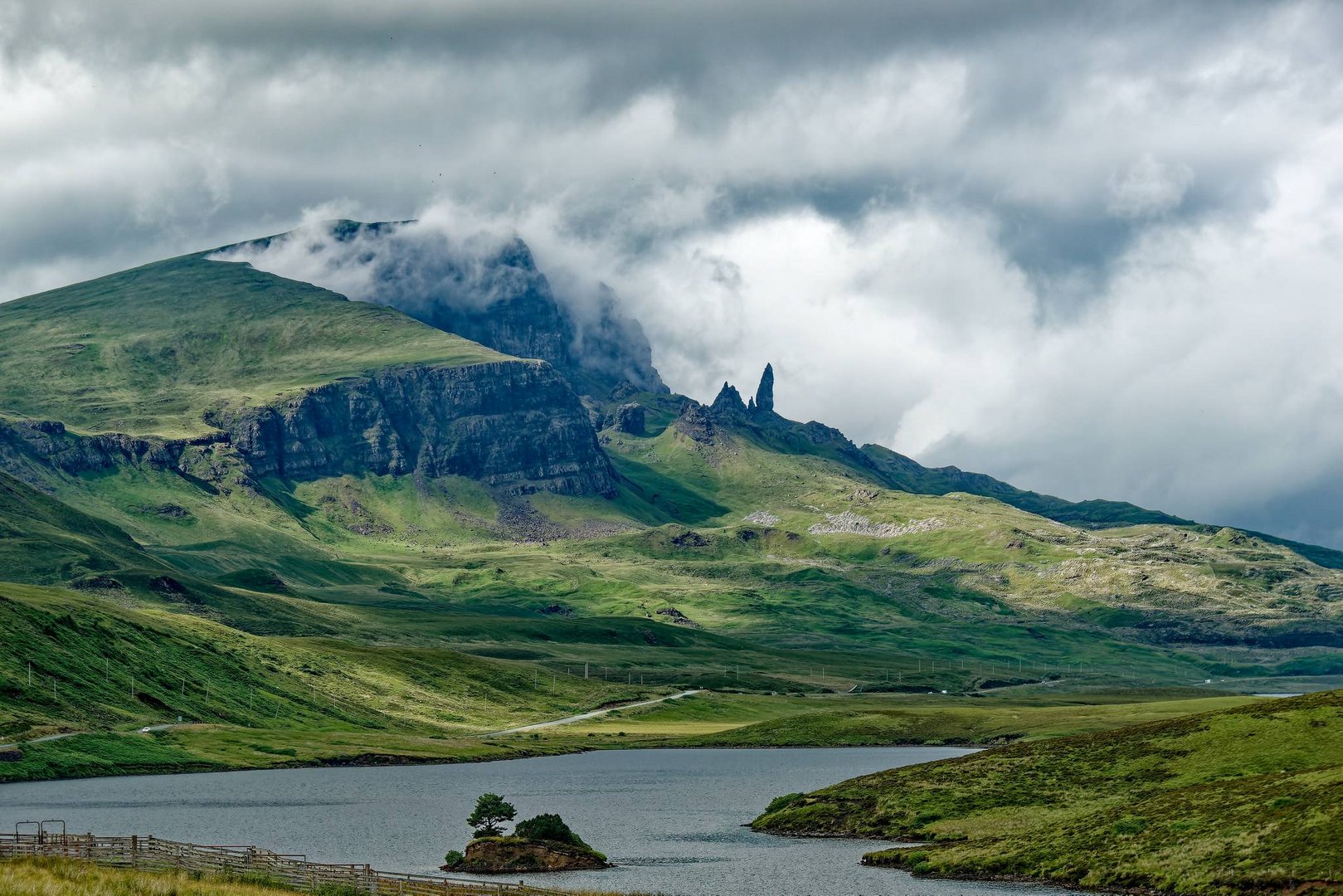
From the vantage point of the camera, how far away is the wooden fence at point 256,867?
270ft

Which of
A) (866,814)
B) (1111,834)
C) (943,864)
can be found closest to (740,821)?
(866,814)

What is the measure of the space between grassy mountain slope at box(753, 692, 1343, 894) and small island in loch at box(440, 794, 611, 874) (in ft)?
82.6

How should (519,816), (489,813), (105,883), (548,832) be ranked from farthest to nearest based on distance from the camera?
(519,816)
(489,813)
(548,832)
(105,883)

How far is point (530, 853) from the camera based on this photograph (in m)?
110

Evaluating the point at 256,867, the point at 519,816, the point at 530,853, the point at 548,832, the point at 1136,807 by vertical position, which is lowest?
the point at 519,816

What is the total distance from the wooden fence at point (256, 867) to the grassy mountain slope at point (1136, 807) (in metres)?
36.7

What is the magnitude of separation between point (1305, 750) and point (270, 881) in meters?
81.5

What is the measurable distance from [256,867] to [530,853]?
88.9 feet

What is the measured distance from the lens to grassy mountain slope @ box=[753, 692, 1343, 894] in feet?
271

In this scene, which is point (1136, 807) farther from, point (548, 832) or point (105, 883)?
point (105, 883)

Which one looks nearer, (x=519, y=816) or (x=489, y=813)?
(x=489, y=813)

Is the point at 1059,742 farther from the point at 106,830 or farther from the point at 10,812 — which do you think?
the point at 10,812

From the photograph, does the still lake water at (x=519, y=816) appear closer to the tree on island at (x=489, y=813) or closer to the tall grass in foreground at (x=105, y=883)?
the tree on island at (x=489, y=813)

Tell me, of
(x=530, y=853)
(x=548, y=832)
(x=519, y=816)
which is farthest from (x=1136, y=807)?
(x=519, y=816)
